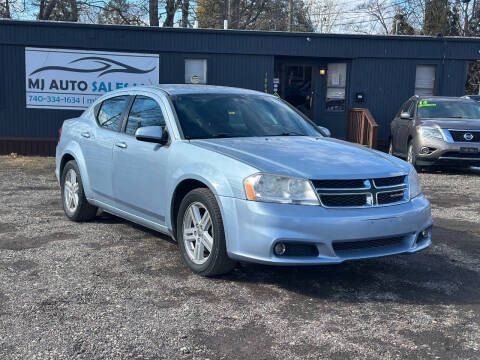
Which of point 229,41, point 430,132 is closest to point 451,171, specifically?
point 430,132

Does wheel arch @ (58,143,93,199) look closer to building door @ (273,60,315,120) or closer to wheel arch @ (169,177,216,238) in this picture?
wheel arch @ (169,177,216,238)

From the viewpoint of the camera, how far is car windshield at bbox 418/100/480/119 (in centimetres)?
1198

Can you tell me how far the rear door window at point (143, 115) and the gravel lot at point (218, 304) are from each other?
1.23 m

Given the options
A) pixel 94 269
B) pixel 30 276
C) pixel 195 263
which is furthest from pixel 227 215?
pixel 30 276

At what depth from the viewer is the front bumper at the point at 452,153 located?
10906 millimetres

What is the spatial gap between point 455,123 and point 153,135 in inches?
316

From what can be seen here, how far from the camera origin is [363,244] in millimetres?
4273

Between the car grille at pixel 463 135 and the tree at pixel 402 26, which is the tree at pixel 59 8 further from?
the car grille at pixel 463 135

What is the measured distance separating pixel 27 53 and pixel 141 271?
11.2 metres

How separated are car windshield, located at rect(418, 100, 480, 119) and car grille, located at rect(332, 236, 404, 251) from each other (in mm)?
8225

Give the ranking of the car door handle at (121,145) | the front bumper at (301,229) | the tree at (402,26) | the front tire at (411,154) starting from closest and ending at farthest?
the front bumper at (301,229) → the car door handle at (121,145) → the front tire at (411,154) → the tree at (402,26)

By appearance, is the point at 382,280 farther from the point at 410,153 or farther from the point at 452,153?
the point at 410,153

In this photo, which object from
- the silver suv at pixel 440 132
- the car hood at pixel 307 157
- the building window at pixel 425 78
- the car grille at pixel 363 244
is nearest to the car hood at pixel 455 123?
the silver suv at pixel 440 132

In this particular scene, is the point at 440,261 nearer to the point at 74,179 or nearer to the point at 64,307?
the point at 64,307
